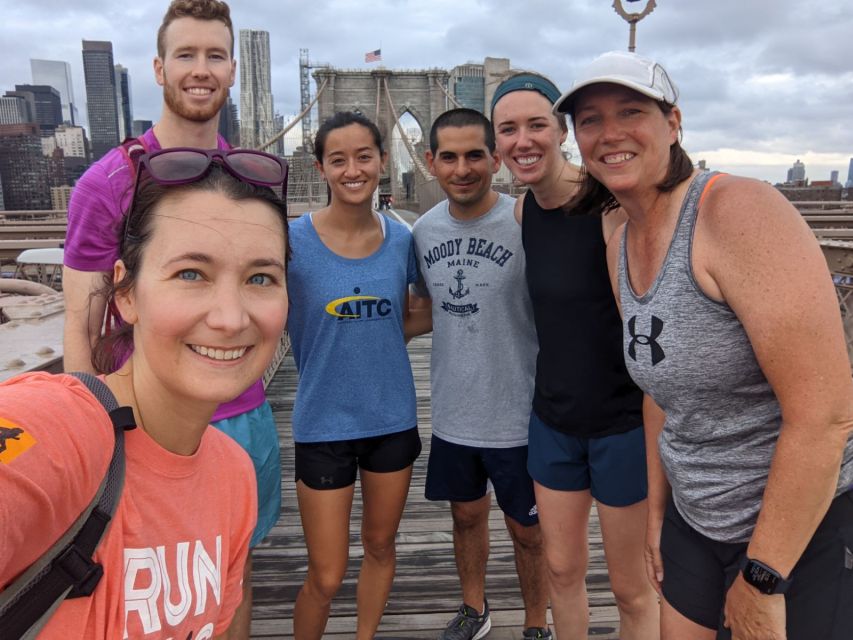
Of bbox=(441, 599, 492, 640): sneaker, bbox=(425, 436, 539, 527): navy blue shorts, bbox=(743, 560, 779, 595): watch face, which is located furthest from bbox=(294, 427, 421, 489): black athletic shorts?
bbox=(743, 560, 779, 595): watch face

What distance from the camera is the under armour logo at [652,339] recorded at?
1.27 metres

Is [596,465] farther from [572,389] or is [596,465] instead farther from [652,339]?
[652,339]

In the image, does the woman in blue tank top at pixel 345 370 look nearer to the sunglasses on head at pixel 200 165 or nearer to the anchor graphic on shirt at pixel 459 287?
the anchor graphic on shirt at pixel 459 287

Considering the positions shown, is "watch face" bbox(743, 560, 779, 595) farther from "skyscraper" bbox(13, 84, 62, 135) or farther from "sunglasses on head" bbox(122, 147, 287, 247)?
"skyscraper" bbox(13, 84, 62, 135)

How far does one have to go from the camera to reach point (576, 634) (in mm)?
1961

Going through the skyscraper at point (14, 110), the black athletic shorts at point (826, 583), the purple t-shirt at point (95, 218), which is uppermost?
the skyscraper at point (14, 110)

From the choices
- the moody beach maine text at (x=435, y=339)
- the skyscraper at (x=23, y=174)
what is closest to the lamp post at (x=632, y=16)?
the moody beach maine text at (x=435, y=339)

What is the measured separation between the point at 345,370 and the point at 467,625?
1.10 m

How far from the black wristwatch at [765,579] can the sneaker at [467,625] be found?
4.33ft

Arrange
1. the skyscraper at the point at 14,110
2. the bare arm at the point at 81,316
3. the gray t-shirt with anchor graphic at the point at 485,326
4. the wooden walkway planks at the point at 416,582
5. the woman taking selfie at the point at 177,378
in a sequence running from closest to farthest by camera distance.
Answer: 1. the woman taking selfie at the point at 177,378
2. the bare arm at the point at 81,316
3. the gray t-shirt with anchor graphic at the point at 485,326
4. the wooden walkway planks at the point at 416,582
5. the skyscraper at the point at 14,110

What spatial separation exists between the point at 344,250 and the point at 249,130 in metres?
97.1

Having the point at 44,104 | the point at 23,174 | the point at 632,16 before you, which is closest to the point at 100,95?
the point at 44,104

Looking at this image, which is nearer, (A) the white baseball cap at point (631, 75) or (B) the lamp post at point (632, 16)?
(A) the white baseball cap at point (631, 75)

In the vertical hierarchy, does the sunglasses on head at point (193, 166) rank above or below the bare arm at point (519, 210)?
above
